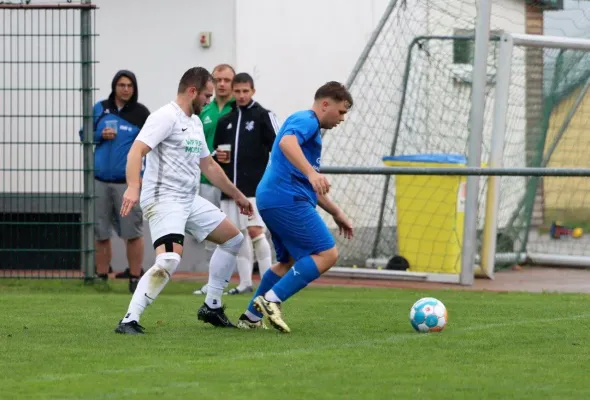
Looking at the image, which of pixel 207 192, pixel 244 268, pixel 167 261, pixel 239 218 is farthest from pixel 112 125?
pixel 167 261

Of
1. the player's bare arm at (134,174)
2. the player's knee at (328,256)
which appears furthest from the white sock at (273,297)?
the player's bare arm at (134,174)

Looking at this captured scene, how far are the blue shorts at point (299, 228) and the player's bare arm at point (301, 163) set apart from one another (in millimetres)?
389

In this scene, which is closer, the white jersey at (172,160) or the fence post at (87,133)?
the white jersey at (172,160)

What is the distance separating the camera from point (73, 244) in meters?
14.6

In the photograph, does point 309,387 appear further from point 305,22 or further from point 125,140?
point 305,22

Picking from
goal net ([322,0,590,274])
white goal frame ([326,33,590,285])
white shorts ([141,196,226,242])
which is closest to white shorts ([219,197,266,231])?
white goal frame ([326,33,590,285])

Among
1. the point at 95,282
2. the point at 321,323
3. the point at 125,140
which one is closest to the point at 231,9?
the point at 125,140

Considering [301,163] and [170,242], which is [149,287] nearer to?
[170,242]

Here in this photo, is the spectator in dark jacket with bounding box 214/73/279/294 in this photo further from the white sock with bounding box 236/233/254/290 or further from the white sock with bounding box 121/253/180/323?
the white sock with bounding box 121/253/180/323

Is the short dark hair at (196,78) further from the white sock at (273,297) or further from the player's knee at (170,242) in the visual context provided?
the white sock at (273,297)

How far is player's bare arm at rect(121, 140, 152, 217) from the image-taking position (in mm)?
8922

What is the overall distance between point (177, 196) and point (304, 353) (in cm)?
190

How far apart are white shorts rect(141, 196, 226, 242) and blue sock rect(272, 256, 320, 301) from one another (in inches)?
29.5

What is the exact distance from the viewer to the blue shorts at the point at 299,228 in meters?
9.37
